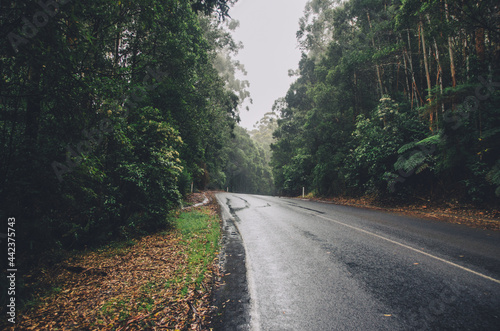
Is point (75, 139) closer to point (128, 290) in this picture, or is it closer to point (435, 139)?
→ point (128, 290)

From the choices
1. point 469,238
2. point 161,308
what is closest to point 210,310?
point 161,308

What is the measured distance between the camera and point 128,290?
157 inches

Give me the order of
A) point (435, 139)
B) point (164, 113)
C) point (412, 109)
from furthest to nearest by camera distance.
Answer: point (412, 109) < point (164, 113) < point (435, 139)

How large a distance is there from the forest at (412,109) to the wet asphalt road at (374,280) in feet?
16.1

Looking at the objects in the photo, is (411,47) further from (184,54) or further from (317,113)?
(184,54)

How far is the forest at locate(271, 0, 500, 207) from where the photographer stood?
9.73 meters

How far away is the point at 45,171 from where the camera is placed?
13.4 feet

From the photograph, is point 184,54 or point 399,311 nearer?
point 399,311

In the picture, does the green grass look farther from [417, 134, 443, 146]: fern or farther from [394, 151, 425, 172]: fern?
[417, 134, 443, 146]: fern

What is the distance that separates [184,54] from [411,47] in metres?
16.9

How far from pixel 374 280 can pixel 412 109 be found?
15389 mm

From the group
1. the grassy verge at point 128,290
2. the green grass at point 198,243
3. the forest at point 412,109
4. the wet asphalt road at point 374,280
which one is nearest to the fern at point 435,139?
the forest at point 412,109

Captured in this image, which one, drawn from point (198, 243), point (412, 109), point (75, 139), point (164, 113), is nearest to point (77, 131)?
point (75, 139)

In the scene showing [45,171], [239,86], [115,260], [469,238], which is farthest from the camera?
[239,86]
